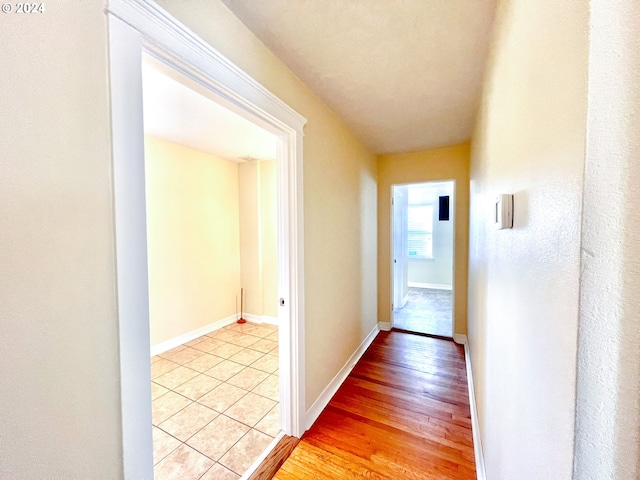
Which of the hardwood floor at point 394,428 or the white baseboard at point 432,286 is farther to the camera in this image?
the white baseboard at point 432,286

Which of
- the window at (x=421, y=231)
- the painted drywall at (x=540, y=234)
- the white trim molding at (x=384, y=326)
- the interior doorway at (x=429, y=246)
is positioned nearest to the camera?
the painted drywall at (x=540, y=234)

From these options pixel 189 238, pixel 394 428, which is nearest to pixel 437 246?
pixel 394 428

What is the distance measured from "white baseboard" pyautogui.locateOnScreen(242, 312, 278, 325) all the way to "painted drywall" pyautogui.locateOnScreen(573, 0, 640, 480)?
3.68 m

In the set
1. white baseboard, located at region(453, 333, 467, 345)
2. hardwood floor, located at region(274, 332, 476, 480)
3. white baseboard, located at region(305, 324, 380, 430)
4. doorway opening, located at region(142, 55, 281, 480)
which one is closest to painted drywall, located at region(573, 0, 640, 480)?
doorway opening, located at region(142, 55, 281, 480)

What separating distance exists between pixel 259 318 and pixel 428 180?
319 centimetres

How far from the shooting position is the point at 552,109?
19.9 inches

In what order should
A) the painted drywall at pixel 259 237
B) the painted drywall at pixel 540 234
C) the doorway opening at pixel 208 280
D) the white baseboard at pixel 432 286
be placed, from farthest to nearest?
the white baseboard at pixel 432 286
the painted drywall at pixel 259 237
the doorway opening at pixel 208 280
the painted drywall at pixel 540 234

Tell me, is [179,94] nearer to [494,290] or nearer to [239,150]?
[239,150]

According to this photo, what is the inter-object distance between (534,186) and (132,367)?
1.29 m

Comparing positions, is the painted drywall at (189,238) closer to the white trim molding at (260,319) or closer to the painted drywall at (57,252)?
the white trim molding at (260,319)

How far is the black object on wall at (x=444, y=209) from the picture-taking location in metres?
5.97

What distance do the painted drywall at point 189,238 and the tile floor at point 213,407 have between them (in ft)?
1.65

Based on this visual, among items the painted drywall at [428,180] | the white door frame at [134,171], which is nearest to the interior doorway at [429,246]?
the painted drywall at [428,180]

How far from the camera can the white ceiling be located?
1812 mm
